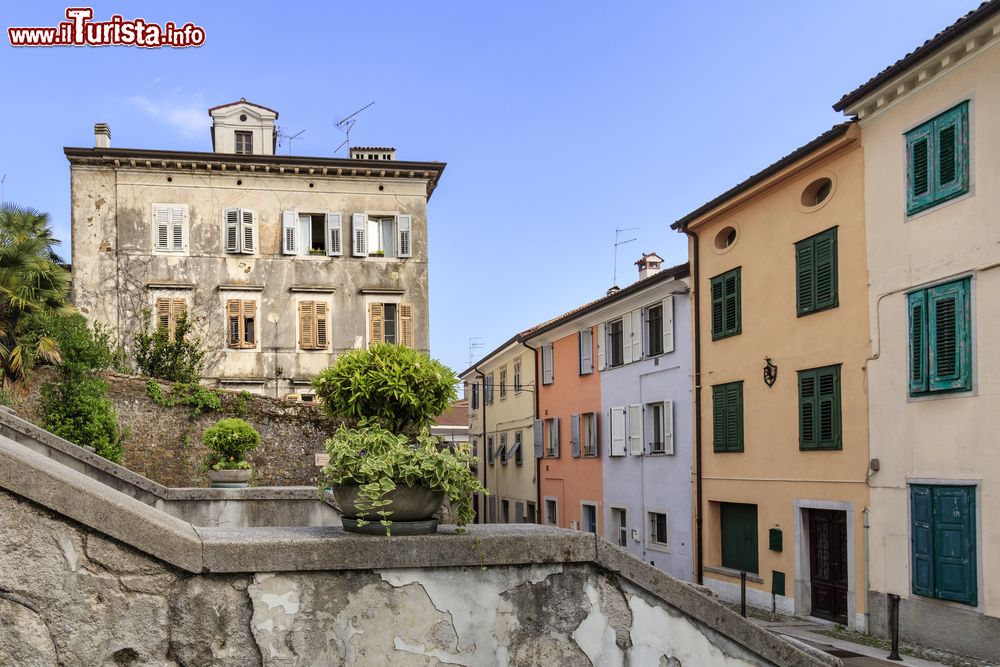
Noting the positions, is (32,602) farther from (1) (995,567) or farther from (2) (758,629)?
(1) (995,567)

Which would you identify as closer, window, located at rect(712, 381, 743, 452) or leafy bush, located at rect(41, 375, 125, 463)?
window, located at rect(712, 381, 743, 452)

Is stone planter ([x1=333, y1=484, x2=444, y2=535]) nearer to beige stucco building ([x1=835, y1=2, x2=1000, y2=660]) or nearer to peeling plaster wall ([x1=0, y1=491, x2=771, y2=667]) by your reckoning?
peeling plaster wall ([x1=0, y1=491, x2=771, y2=667])

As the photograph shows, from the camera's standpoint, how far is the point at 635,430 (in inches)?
1174

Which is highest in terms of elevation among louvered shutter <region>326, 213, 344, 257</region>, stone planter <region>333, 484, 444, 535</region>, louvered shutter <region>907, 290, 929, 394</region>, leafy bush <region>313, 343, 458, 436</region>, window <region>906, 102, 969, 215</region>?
louvered shutter <region>326, 213, 344, 257</region>

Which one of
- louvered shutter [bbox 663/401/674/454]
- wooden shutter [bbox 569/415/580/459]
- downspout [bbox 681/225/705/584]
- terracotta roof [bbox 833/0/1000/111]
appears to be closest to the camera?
terracotta roof [bbox 833/0/1000/111]

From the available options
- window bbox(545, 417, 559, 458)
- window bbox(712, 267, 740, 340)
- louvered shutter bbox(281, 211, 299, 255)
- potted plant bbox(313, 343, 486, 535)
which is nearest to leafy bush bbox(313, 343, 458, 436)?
potted plant bbox(313, 343, 486, 535)

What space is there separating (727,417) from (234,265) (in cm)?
1866

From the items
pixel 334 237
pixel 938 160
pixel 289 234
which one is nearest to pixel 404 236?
pixel 334 237

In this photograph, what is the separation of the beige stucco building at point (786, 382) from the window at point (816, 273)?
0.03 m

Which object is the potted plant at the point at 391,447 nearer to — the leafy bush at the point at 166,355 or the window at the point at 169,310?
the leafy bush at the point at 166,355

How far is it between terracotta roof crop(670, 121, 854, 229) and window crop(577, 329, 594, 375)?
8.51m

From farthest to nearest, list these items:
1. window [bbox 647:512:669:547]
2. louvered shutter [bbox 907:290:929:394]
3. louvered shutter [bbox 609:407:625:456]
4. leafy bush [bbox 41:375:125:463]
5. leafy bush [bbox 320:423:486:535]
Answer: louvered shutter [bbox 609:407:625:456] < window [bbox 647:512:669:547] < leafy bush [bbox 41:375:125:463] < louvered shutter [bbox 907:290:929:394] < leafy bush [bbox 320:423:486:535]

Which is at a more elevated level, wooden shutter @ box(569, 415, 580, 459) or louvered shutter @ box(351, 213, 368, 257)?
louvered shutter @ box(351, 213, 368, 257)

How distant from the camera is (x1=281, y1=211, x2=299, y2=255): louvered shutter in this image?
35000 millimetres
